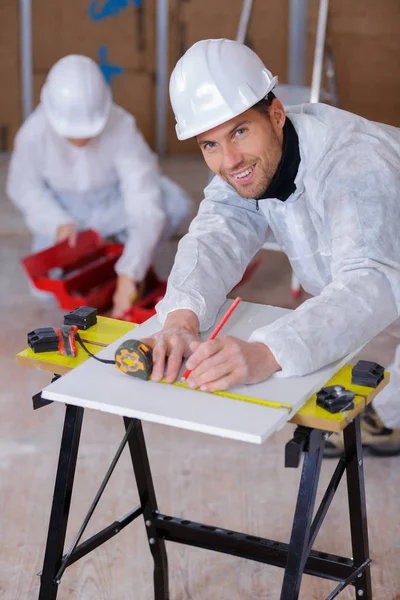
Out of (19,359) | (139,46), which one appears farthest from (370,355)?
(139,46)

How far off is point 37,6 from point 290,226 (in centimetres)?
476

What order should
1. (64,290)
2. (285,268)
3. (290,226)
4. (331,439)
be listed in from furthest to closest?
(285,268), (64,290), (331,439), (290,226)

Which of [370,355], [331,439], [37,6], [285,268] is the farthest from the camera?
[37,6]

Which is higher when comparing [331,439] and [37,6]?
[37,6]

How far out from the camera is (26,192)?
4.20m

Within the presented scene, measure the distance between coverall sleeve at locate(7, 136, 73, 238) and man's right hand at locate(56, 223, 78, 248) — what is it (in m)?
0.04

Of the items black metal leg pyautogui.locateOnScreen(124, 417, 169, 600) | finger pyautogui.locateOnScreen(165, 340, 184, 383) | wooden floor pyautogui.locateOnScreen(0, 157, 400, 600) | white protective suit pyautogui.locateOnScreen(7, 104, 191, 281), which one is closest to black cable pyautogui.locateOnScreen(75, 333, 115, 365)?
finger pyautogui.locateOnScreen(165, 340, 184, 383)

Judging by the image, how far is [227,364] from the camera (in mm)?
1688

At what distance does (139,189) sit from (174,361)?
2.46 m

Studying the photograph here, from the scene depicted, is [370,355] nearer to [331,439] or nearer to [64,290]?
[331,439]

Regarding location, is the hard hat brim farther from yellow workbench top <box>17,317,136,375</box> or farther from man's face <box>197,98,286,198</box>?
yellow workbench top <box>17,317,136,375</box>

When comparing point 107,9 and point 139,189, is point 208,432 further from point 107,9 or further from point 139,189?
point 107,9

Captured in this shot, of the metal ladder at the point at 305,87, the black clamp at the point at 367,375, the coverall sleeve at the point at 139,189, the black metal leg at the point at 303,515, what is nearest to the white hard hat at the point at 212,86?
the black clamp at the point at 367,375

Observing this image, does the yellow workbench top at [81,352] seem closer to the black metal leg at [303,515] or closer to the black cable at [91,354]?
the black cable at [91,354]
